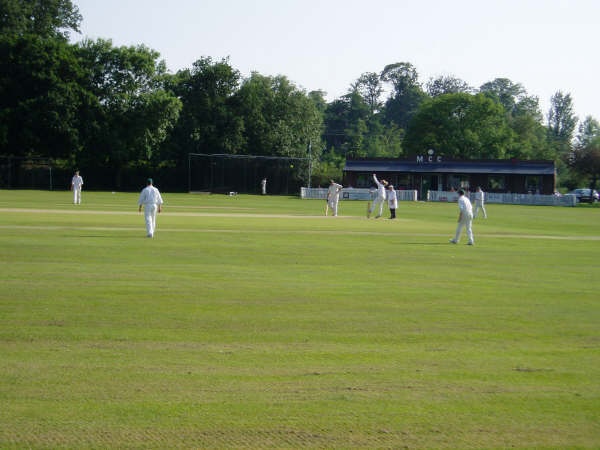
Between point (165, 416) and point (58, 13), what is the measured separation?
9342 centimetres

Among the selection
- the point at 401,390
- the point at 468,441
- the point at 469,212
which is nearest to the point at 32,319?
the point at 401,390

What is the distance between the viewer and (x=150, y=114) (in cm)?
7581

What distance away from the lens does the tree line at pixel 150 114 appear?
7244cm

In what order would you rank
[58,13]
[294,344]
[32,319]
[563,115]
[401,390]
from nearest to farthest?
[401,390] < [294,344] < [32,319] < [58,13] < [563,115]

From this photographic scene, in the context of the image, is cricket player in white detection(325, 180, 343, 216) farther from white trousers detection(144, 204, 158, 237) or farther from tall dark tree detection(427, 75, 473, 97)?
tall dark tree detection(427, 75, 473, 97)

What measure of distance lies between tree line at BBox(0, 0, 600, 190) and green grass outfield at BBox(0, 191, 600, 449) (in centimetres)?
5822

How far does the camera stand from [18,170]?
7256cm

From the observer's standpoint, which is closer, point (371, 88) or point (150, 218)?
point (150, 218)

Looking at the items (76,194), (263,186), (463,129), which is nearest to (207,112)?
(263,186)

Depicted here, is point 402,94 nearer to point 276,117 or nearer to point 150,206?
point 276,117

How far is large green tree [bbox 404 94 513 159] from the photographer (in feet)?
313

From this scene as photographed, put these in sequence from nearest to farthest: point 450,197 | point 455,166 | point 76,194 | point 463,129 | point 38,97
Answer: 1. point 76,194
2. point 38,97
3. point 450,197
4. point 455,166
5. point 463,129

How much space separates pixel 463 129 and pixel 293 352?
90.4 m

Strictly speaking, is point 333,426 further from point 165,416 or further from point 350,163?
point 350,163
